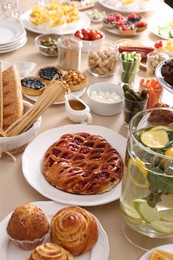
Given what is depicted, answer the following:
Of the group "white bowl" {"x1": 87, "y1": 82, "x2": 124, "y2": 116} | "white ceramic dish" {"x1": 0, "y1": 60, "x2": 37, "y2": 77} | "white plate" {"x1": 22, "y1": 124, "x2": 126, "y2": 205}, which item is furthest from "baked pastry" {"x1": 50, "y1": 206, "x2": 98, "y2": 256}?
"white ceramic dish" {"x1": 0, "y1": 60, "x2": 37, "y2": 77}

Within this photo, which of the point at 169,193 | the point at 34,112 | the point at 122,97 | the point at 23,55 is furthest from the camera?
the point at 23,55

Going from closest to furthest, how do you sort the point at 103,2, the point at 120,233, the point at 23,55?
1. the point at 120,233
2. the point at 23,55
3. the point at 103,2

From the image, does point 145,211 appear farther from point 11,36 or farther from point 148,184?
point 11,36

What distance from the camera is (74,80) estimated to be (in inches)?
57.4

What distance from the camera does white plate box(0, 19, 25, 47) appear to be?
5.63ft

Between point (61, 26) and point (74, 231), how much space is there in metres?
1.19

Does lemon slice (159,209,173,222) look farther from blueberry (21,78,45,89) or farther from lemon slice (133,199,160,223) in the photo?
blueberry (21,78,45,89)

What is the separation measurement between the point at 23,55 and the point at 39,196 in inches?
32.6

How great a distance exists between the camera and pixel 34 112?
3.80 ft

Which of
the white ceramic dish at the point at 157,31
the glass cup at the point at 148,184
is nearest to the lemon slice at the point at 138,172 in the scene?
the glass cup at the point at 148,184

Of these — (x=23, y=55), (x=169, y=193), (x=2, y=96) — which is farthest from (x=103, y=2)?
(x=169, y=193)

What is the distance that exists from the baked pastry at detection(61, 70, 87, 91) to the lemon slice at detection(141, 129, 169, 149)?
621 mm

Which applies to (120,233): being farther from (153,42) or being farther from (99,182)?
(153,42)

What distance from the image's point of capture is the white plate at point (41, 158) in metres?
1.00
